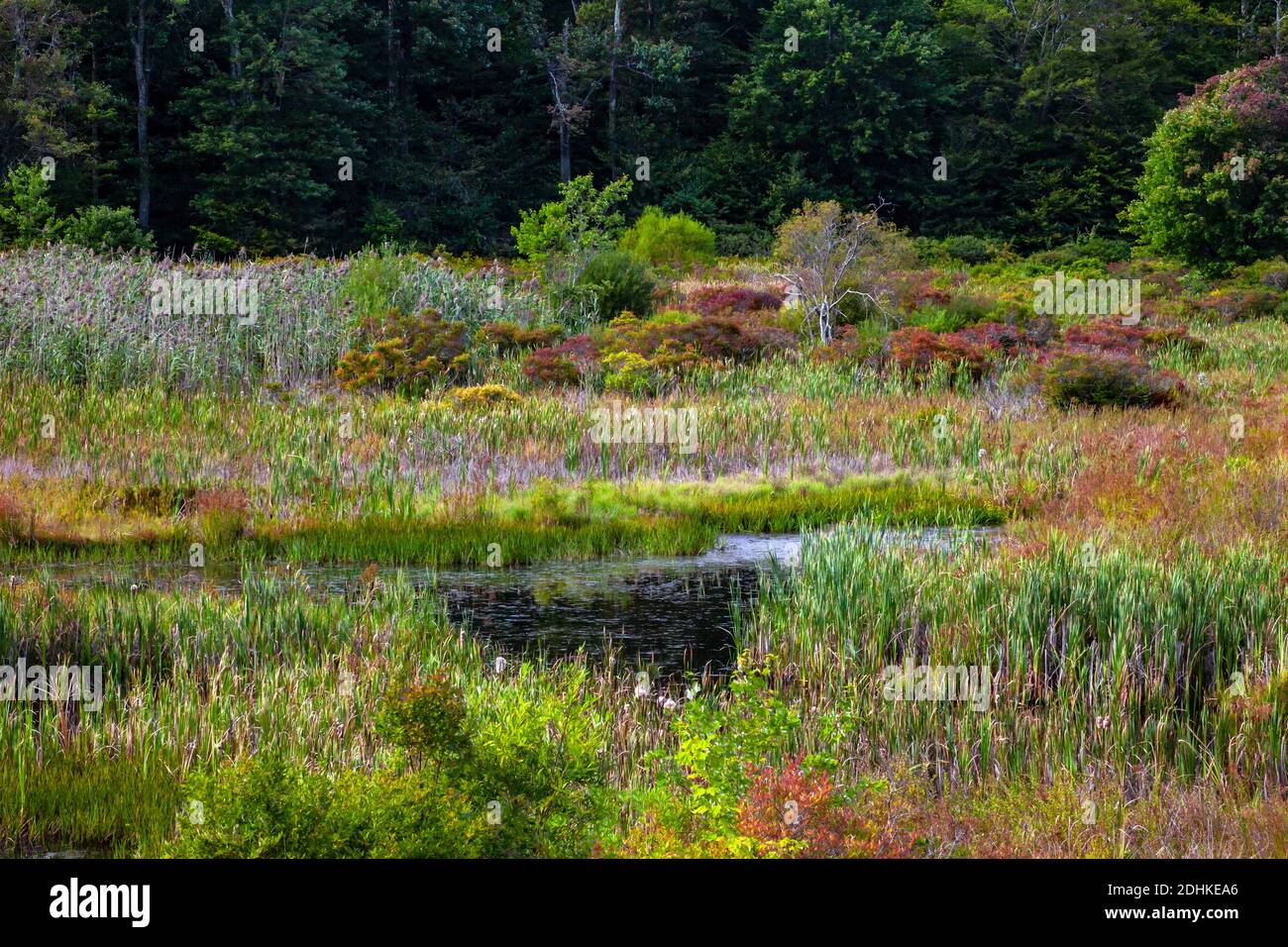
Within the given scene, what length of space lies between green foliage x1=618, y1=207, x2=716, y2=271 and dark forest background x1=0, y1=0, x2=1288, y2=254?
6.33 metres

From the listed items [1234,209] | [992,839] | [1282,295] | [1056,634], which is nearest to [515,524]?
[1056,634]

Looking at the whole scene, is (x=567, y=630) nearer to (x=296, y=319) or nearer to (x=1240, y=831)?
(x=1240, y=831)

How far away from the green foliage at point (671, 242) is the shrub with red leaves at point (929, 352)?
16442 millimetres

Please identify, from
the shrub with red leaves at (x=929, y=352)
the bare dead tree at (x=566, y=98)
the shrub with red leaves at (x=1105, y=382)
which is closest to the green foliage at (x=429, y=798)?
the shrub with red leaves at (x=1105, y=382)

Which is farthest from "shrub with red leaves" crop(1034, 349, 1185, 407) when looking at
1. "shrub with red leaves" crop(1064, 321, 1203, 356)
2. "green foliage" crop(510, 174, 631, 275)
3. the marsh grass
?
"green foliage" crop(510, 174, 631, 275)

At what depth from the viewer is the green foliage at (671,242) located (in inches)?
1375

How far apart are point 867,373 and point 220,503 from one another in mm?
9031

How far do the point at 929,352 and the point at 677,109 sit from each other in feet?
111

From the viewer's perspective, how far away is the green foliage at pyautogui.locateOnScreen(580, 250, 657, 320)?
71.1ft

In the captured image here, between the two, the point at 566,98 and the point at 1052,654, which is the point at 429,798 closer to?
the point at 1052,654

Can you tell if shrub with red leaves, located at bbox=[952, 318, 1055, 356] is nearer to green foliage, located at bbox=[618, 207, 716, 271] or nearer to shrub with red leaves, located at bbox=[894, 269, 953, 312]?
shrub with red leaves, located at bbox=[894, 269, 953, 312]

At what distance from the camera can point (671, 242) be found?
35.7 meters

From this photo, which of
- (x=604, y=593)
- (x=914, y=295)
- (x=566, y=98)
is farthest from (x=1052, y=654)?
(x=566, y=98)

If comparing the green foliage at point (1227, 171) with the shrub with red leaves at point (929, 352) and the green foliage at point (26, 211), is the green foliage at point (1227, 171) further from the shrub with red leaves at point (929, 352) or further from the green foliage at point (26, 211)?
the green foliage at point (26, 211)
